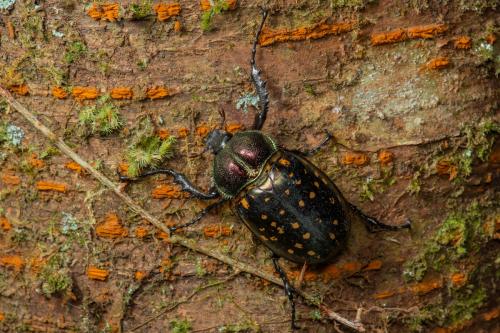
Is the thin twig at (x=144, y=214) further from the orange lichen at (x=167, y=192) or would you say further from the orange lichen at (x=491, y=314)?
the orange lichen at (x=491, y=314)

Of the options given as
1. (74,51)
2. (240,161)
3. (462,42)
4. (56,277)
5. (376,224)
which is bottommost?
(376,224)

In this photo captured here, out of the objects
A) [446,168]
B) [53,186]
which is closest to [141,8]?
[53,186]

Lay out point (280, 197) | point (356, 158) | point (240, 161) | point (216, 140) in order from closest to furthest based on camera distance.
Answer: point (356, 158) < point (216, 140) < point (280, 197) < point (240, 161)

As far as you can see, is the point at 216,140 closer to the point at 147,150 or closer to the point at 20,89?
the point at 147,150

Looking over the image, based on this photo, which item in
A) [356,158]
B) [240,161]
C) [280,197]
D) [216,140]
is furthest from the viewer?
[240,161]

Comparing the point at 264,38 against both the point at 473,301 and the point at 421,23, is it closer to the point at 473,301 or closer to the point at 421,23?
the point at 421,23

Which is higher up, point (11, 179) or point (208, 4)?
point (208, 4)

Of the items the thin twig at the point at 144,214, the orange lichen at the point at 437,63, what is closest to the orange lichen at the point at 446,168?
the orange lichen at the point at 437,63
